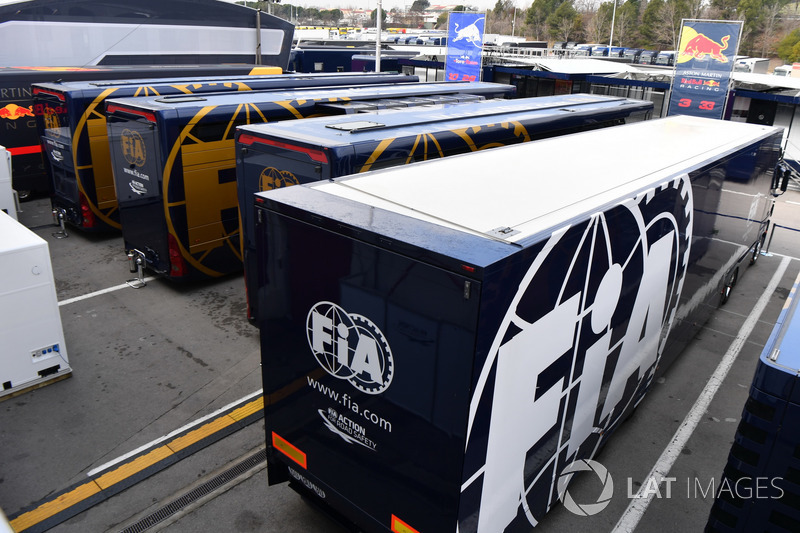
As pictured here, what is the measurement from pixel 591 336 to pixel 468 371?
62.0 inches

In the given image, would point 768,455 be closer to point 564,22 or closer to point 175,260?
point 175,260

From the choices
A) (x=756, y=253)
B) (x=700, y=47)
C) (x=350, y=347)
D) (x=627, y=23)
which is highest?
(x=627, y=23)

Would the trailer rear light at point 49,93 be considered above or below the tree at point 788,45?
below

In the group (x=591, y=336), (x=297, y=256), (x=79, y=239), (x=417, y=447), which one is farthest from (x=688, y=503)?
(x=79, y=239)

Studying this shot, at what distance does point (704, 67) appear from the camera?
56.6ft

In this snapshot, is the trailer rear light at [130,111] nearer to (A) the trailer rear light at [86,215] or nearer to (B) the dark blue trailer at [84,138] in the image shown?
(B) the dark blue trailer at [84,138]

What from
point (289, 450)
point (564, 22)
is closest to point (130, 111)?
point (289, 450)

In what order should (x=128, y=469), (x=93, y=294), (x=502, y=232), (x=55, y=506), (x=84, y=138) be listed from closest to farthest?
(x=502, y=232) < (x=55, y=506) < (x=128, y=469) < (x=93, y=294) < (x=84, y=138)

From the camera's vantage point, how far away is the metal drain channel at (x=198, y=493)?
4.69 metres

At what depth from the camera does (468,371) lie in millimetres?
2984

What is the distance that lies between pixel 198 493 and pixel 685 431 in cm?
481

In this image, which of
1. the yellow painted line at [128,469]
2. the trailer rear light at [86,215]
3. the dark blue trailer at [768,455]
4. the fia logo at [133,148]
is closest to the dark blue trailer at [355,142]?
the yellow painted line at [128,469]

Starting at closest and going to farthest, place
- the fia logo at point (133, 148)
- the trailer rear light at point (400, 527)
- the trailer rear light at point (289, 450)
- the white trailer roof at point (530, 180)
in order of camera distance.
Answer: the trailer rear light at point (400, 527)
the white trailer roof at point (530, 180)
the trailer rear light at point (289, 450)
the fia logo at point (133, 148)

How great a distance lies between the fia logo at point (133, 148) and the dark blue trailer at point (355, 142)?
2458 millimetres
